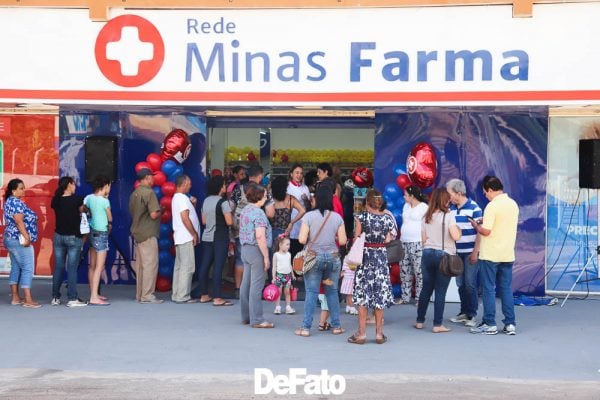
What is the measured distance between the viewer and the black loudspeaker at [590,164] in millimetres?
11977

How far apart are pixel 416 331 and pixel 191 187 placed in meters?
4.47

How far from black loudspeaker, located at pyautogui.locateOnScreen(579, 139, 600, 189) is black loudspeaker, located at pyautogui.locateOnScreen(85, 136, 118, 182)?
22.0ft

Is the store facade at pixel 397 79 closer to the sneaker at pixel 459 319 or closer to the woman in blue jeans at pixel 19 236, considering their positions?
the woman in blue jeans at pixel 19 236

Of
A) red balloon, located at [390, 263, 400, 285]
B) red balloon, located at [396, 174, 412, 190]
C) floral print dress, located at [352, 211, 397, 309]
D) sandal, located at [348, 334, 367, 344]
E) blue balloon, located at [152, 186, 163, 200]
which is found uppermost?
red balloon, located at [396, 174, 412, 190]

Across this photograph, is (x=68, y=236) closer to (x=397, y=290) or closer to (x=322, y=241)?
(x=322, y=241)

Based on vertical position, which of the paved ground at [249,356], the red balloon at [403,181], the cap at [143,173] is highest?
the cap at [143,173]

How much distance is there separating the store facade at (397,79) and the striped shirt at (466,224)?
1353 mm

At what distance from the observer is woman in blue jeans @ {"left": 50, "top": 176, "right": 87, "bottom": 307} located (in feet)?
37.6

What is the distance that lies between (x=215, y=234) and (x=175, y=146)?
5.56 ft

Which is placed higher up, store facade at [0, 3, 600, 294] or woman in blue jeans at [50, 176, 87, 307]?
store facade at [0, 3, 600, 294]

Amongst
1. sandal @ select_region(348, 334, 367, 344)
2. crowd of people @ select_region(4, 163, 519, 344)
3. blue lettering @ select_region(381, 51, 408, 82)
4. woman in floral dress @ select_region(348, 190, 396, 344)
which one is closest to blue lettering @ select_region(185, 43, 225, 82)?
crowd of people @ select_region(4, 163, 519, 344)

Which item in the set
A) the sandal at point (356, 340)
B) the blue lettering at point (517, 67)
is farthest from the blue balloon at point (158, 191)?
the blue lettering at point (517, 67)

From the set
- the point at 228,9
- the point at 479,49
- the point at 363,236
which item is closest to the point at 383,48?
the point at 479,49

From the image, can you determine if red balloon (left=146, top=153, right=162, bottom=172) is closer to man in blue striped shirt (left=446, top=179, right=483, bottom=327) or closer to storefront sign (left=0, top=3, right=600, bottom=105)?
storefront sign (left=0, top=3, right=600, bottom=105)
